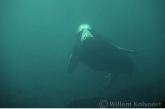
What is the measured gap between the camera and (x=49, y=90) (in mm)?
14648

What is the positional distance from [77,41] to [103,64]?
2091 mm

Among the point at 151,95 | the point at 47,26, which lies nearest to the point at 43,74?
the point at 151,95

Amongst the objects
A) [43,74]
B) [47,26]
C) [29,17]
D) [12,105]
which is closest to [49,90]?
[12,105]

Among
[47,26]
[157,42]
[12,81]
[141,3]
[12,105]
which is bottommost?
[12,105]

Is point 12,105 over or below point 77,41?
below

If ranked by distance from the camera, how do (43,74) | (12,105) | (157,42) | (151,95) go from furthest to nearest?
(157,42), (43,74), (12,105), (151,95)

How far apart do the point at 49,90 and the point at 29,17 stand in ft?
121

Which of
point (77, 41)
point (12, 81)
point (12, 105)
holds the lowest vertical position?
point (12, 105)

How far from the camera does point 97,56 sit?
971 centimetres

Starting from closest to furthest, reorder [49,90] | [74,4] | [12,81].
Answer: [49,90]
[12,81]
[74,4]

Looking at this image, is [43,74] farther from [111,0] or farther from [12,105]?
[111,0]

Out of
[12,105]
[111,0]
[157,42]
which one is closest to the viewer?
A: [12,105]

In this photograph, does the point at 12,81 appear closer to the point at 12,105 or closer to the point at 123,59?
the point at 12,105

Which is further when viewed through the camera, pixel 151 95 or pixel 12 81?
pixel 12 81
